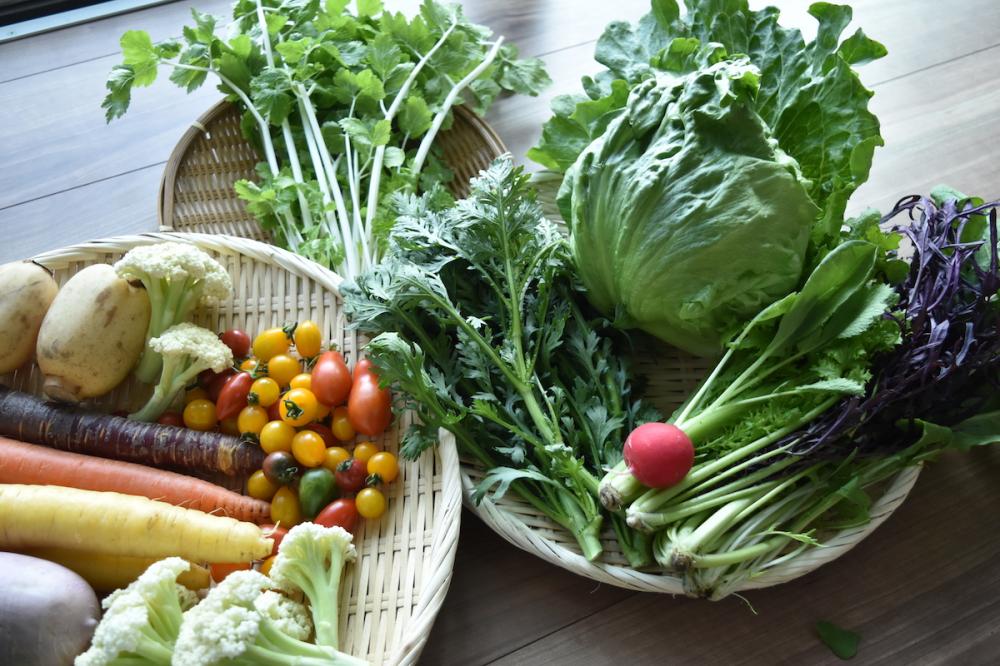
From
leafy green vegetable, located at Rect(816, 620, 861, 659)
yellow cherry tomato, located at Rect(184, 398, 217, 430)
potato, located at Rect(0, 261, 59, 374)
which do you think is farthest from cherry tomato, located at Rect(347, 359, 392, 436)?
leafy green vegetable, located at Rect(816, 620, 861, 659)

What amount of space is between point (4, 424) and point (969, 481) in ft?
4.78

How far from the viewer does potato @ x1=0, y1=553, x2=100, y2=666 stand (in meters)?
0.89

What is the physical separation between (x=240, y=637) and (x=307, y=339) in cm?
46

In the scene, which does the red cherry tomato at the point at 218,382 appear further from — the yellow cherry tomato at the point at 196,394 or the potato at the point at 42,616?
the potato at the point at 42,616

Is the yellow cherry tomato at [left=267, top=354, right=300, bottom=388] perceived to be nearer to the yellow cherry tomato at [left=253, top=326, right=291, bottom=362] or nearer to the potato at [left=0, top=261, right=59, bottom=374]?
the yellow cherry tomato at [left=253, top=326, right=291, bottom=362]

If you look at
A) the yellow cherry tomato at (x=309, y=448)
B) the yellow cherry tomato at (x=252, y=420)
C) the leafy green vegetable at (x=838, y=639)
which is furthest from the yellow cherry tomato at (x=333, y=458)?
the leafy green vegetable at (x=838, y=639)

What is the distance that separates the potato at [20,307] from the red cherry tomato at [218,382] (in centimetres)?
26

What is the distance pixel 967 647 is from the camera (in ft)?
3.46

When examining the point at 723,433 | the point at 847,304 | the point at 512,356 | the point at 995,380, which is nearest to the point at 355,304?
the point at 512,356

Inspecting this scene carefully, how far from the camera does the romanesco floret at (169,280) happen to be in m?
1.12

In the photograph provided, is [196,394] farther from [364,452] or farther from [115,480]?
[364,452]

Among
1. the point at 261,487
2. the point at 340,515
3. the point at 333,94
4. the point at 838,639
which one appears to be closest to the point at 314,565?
the point at 340,515

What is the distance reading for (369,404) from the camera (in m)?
1.08

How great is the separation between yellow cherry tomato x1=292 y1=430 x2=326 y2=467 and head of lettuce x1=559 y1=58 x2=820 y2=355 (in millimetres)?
488
